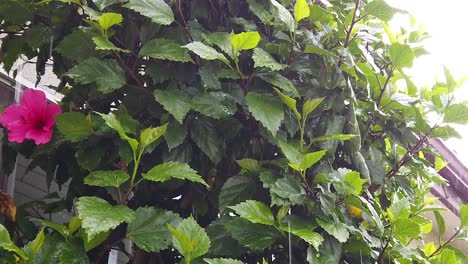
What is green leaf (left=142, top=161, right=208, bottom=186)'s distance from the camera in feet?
3.55

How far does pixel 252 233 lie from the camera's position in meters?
1.18

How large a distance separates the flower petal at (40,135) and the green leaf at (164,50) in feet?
1.02

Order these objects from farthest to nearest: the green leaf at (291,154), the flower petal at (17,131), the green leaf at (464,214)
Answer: the green leaf at (464,214) → the flower petal at (17,131) → the green leaf at (291,154)

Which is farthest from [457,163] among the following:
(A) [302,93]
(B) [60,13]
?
(B) [60,13]

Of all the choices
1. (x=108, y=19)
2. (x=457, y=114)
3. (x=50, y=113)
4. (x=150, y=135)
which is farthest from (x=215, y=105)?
(x=457, y=114)

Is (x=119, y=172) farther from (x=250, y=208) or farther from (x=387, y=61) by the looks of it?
(x=387, y=61)

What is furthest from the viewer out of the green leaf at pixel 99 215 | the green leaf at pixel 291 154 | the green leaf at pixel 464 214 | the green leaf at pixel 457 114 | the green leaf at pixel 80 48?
the green leaf at pixel 464 214

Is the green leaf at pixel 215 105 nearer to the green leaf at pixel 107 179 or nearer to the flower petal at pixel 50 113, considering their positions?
the green leaf at pixel 107 179

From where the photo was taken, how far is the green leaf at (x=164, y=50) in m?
1.22

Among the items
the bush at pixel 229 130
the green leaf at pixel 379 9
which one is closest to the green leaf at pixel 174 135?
the bush at pixel 229 130

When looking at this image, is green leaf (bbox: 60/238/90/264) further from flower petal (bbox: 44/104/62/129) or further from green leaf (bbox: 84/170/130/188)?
flower petal (bbox: 44/104/62/129)

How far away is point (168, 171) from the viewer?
3.59ft

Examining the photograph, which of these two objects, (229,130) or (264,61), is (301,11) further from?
(229,130)

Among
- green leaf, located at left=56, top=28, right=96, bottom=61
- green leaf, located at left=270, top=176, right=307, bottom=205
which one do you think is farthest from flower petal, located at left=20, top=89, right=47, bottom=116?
green leaf, located at left=270, top=176, right=307, bottom=205
